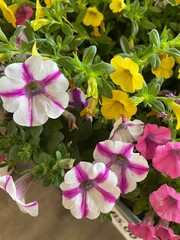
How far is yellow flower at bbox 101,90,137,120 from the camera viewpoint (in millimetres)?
606

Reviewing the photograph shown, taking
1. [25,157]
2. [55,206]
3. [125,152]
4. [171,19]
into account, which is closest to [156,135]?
[125,152]

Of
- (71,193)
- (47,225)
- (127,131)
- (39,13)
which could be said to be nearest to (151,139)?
(127,131)

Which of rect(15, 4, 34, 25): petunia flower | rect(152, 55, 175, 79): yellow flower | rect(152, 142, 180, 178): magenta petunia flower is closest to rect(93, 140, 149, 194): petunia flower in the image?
rect(152, 142, 180, 178): magenta petunia flower

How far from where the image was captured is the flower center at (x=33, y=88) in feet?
1.83

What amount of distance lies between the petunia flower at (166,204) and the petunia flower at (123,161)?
39 mm

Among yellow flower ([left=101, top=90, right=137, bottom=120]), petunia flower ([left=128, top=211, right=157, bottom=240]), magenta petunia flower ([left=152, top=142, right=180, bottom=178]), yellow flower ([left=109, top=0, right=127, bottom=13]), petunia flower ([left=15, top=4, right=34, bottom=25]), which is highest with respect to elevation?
yellow flower ([left=109, top=0, right=127, bottom=13])

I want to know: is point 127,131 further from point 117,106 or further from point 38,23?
point 38,23

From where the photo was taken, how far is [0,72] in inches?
25.3

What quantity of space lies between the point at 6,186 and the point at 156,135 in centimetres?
21

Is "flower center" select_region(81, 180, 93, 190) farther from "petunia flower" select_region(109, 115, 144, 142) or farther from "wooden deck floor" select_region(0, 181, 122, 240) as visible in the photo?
"wooden deck floor" select_region(0, 181, 122, 240)

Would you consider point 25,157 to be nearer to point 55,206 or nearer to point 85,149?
point 85,149

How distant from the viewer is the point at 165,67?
0.70 metres

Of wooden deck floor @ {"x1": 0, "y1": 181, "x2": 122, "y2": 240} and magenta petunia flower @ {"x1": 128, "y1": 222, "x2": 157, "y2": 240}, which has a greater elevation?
magenta petunia flower @ {"x1": 128, "y1": 222, "x2": 157, "y2": 240}

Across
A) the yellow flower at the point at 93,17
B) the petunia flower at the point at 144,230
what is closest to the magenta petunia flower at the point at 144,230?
the petunia flower at the point at 144,230
